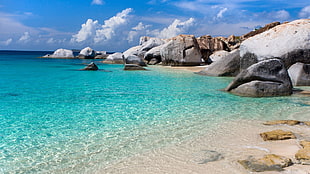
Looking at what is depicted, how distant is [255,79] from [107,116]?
272 inches

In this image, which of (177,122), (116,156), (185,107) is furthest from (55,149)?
(185,107)

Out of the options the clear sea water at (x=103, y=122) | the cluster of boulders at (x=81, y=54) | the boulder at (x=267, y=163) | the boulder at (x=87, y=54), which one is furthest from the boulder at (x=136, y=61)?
the cluster of boulders at (x=81, y=54)

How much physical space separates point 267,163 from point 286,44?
12079 millimetres

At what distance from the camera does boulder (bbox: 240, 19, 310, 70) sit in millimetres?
13945

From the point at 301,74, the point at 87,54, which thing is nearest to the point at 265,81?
the point at 301,74

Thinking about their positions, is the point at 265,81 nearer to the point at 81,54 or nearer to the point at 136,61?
the point at 136,61

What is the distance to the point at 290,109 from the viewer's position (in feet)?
26.8

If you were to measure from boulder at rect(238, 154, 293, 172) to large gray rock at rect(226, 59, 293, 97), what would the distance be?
6825 mm

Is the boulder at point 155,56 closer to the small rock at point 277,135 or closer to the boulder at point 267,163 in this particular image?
the small rock at point 277,135

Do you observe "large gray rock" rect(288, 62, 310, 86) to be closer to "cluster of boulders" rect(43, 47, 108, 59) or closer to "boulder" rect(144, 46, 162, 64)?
"boulder" rect(144, 46, 162, 64)

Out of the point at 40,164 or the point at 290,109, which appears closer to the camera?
the point at 40,164

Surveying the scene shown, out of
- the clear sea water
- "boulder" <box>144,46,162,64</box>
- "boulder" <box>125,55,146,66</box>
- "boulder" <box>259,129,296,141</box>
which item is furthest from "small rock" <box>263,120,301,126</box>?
"boulder" <box>144,46,162,64</box>

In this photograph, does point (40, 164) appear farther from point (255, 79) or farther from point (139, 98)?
point (255, 79)

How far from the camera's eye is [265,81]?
1097 cm
